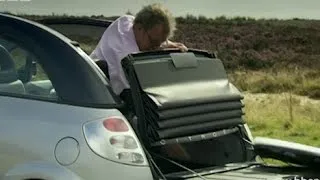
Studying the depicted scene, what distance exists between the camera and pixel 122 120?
4.30 metres

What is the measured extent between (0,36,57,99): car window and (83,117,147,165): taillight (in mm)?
338

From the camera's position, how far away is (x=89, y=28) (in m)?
6.39

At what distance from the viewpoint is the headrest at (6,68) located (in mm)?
4762

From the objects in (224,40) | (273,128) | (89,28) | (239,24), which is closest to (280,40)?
(224,40)

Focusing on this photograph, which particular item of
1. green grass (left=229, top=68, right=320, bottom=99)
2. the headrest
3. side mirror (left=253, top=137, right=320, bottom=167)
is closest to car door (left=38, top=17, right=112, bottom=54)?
the headrest

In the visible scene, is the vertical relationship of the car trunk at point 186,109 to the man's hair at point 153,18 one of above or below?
below

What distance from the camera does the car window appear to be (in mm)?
4438

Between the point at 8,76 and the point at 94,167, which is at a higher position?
the point at 8,76

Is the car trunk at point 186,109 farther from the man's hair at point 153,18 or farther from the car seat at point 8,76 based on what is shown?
the car seat at point 8,76

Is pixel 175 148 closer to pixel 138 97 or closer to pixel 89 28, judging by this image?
pixel 138 97

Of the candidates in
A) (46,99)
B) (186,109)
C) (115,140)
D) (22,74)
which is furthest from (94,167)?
(22,74)

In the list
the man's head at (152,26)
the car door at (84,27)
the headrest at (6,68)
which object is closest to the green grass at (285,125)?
the car door at (84,27)

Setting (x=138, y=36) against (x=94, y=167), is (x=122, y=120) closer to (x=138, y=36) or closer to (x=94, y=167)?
(x=94, y=167)

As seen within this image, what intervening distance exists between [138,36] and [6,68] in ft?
3.24
